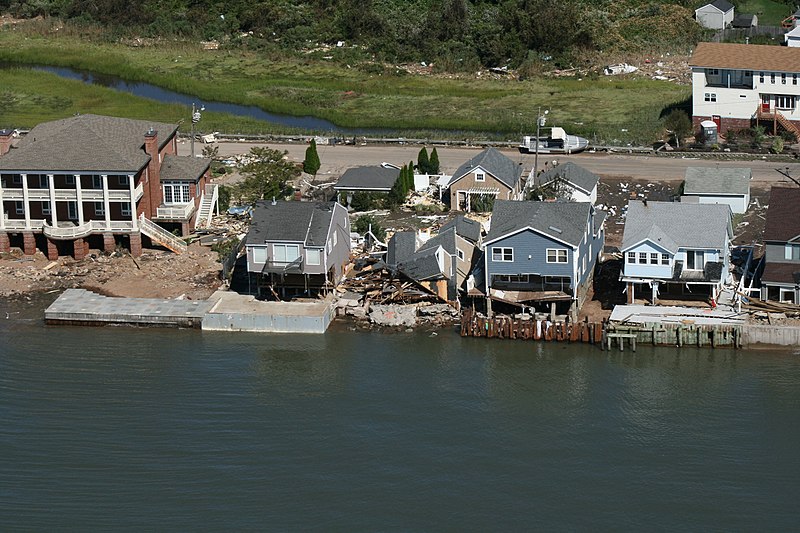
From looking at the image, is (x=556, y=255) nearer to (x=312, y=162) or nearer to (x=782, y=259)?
(x=782, y=259)

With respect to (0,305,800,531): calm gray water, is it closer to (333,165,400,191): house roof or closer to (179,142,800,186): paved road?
(333,165,400,191): house roof

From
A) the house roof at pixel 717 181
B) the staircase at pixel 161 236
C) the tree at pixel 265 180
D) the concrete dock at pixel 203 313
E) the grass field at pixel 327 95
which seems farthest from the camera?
the grass field at pixel 327 95

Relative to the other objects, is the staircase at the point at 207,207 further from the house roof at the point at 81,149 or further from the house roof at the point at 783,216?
the house roof at the point at 783,216

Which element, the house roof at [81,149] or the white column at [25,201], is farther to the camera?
the white column at [25,201]

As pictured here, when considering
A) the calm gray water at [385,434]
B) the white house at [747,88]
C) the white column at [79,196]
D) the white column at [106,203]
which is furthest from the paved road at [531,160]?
the calm gray water at [385,434]

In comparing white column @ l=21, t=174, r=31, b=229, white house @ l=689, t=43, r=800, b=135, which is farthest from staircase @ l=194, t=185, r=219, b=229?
white house @ l=689, t=43, r=800, b=135

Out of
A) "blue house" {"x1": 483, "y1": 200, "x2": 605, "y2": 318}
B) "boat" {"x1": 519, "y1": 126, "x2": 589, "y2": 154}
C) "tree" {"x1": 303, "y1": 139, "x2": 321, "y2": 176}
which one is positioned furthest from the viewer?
"boat" {"x1": 519, "y1": 126, "x2": 589, "y2": 154}
